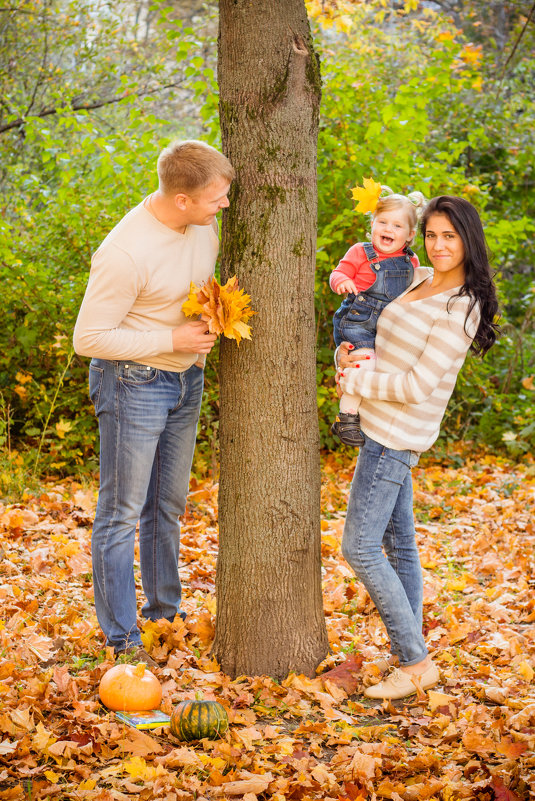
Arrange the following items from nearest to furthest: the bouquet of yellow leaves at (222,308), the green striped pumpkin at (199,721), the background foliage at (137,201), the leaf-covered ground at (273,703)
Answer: the leaf-covered ground at (273,703), the green striped pumpkin at (199,721), the bouquet of yellow leaves at (222,308), the background foliage at (137,201)

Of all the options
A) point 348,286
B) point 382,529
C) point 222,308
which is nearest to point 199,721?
point 382,529

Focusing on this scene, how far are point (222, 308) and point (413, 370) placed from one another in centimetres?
76

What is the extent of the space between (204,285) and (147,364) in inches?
15.3

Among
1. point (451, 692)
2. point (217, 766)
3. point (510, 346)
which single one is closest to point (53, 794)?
point (217, 766)

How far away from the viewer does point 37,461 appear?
5801mm

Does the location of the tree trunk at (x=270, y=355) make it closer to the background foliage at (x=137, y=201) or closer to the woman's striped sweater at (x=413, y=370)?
the woman's striped sweater at (x=413, y=370)

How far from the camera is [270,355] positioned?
3.03 meters

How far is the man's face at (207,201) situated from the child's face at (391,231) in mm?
627

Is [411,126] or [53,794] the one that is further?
[411,126]

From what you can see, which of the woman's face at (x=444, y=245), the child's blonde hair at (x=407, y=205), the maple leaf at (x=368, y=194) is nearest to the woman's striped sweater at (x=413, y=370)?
the woman's face at (x=444, y=245)

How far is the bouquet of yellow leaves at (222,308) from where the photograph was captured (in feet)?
9.46

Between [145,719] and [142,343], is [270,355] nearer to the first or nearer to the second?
[142,343]

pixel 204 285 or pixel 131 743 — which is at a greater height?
pixel 204 285

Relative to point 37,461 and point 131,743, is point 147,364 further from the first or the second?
point 37,461
